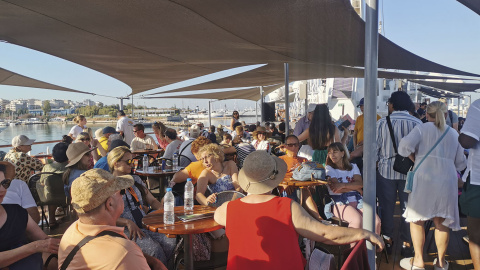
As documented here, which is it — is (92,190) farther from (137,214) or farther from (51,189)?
(51,189)

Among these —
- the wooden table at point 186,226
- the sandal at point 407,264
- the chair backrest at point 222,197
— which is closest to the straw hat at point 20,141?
the wooden table at point 186,226

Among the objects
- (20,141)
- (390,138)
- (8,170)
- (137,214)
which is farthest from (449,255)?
(20,141)

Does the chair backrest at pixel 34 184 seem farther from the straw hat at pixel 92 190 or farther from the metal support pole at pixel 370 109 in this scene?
the metal support pole at pixel 370 109

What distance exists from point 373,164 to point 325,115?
2.27 m

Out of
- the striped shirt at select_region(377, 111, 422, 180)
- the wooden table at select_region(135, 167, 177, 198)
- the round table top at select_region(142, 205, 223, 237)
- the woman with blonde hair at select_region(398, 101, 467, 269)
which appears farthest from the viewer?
the wooden table at select_region(135, 167, 177, 198)

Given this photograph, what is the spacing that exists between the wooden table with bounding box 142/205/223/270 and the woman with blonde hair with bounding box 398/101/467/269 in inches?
66.7

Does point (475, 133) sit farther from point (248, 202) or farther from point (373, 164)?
point (248, 202)

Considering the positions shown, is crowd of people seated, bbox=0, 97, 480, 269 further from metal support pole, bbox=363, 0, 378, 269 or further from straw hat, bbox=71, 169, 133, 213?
metal support pole, bbox=363, 0, 378, 269

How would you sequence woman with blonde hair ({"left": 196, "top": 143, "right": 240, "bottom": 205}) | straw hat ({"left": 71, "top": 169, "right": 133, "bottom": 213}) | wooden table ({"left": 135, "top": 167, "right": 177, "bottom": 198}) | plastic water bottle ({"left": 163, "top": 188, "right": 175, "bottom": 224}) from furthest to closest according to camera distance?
wooden table ({"left": 135, "top": 167, "right": 177, "bottom": 198}), woman with blonde hair ({"left": 196, "top": 143, "right": 240, "bottom": 205}), plastic water bottle ({"left": 163, "top": 188, "right": 175, "bottom": 224}), straw hat ({"left": 71, "top": 169, "right": 133, "bottom": 213})

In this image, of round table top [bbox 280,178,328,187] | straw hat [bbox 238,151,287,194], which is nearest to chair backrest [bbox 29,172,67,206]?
round table top [bbox 280,178,328,187]

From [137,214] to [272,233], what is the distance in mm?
1513

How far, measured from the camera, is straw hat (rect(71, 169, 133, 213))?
147 cm

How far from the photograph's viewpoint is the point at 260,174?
1793 millimetres

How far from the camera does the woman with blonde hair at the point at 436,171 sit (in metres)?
2.70
